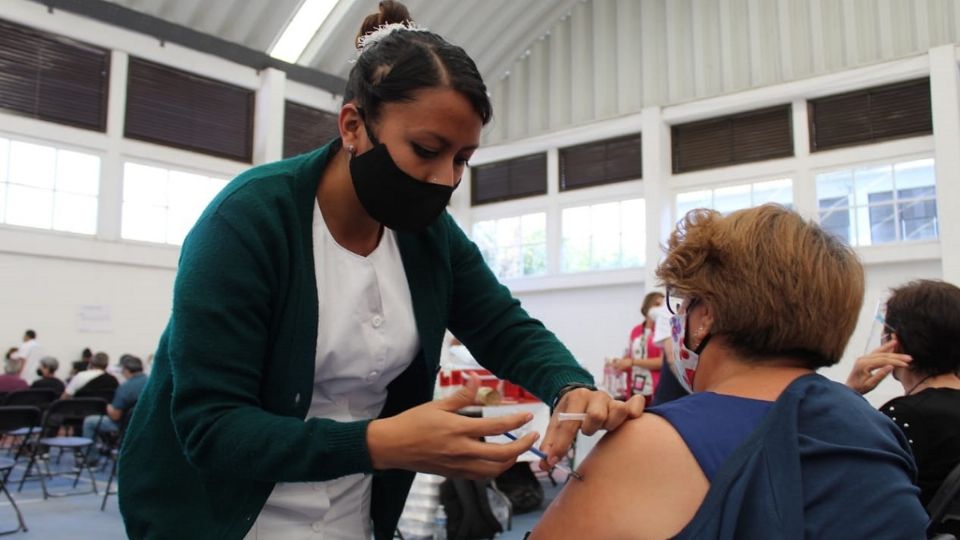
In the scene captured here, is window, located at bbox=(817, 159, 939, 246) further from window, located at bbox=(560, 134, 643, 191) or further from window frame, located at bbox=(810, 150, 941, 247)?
window, located at bbox=(560, 134, 643, 191)

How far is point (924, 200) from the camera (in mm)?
8531

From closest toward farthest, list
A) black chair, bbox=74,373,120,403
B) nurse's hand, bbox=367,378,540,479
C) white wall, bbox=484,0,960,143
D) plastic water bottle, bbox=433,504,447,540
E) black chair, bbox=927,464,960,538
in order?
nurse's hand, bbox=367,378,540,479 → black chair, bbox=927,464,960,538 → plastic water bottle, bbox=433,504,447,540 → black chair, bbox=74,373,120,403 → white wall, bbox=484,0,960,143

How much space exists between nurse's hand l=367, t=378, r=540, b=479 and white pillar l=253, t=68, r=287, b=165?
9633 mm

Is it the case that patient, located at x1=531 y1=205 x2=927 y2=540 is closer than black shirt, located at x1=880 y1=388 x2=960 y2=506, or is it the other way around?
patient, located at x1=531 y1=205 x2=927 y2=540

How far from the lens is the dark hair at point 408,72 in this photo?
3.36 feet

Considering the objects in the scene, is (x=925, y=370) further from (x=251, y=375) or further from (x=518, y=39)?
(x=518, y=39)

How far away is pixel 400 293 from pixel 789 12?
31.4ft

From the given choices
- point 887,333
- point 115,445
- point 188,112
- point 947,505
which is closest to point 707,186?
point 188,112

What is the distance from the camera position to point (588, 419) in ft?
3.35

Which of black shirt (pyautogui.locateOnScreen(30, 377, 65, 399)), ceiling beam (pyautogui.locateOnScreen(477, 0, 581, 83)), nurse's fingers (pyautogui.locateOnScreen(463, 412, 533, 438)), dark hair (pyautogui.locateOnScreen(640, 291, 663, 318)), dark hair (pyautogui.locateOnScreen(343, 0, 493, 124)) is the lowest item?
black shirt (pyautogui.locateOnScreen(30, 377, 65, 399))

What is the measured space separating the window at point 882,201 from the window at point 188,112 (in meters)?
7.09

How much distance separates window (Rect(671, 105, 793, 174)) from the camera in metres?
9.43

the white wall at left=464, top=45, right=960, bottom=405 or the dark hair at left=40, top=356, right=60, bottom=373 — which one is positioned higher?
the white wall at left=464, top=45, right=960, bottom=405

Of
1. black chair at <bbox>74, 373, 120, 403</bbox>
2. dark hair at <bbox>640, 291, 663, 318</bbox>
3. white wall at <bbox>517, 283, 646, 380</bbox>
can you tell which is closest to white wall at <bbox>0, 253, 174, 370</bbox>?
black chair at <bbox>74, 373, 120, 403</bbox>
